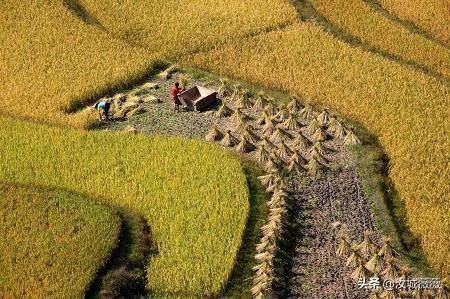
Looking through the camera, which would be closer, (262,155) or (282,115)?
(262,155)

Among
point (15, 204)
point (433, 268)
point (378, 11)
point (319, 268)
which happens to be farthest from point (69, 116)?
point (378, 11)

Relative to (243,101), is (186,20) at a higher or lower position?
higher

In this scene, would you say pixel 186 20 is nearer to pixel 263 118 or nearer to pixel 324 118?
pixel 263 118

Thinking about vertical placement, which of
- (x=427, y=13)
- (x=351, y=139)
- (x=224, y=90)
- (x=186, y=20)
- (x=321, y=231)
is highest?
(x=186, y=20)

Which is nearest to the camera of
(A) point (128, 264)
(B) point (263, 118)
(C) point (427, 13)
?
(A) point (128, 264)

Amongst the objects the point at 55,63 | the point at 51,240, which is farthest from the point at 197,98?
the point at 51,240

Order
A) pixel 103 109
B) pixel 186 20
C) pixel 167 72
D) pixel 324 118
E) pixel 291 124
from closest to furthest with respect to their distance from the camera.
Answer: pixel 291 124 → pixel 324 118 → pixel 103 109 → pixel 167 72 → pixel 186 20

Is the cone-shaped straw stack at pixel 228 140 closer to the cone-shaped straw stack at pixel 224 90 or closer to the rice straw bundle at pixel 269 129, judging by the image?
the rice straw bundle at pixel 269 129
